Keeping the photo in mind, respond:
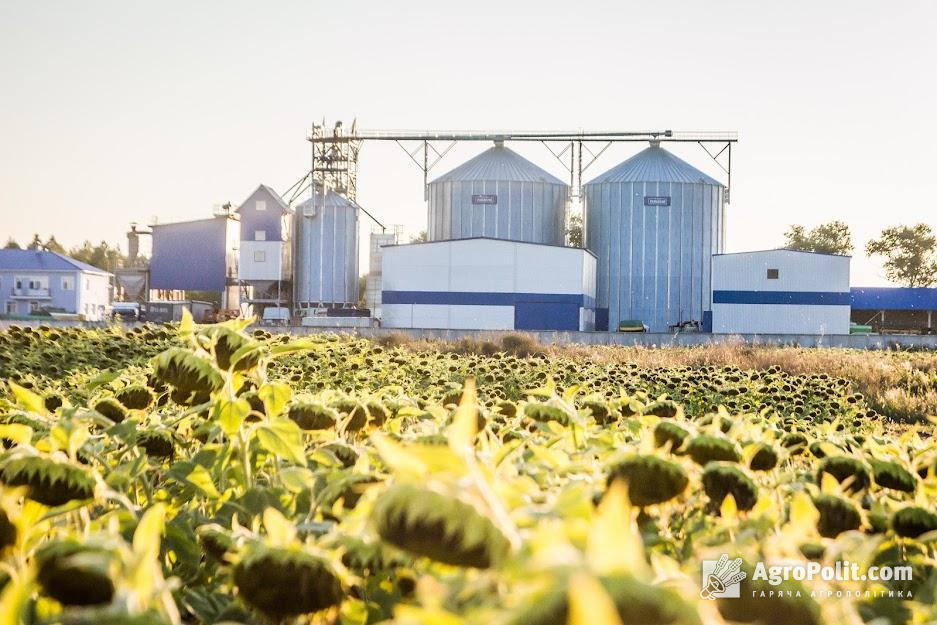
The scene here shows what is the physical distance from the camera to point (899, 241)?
66438 millimetres

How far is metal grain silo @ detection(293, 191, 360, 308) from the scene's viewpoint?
3634 centimetres

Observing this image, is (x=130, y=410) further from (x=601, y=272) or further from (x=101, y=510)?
(x=601, y=272)

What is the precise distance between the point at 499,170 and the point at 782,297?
11.1m

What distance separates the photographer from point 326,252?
3638cm

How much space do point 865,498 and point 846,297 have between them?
35.6m

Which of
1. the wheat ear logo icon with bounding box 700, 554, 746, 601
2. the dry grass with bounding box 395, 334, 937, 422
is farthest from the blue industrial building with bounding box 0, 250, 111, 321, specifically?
the wheat ear logo icon with bounding box 700, 554, 746, 601

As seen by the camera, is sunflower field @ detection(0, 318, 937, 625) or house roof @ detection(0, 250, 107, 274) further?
house roof @ detection(0, 250, 107, 274)

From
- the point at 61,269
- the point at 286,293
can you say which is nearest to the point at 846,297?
the point at 286,293

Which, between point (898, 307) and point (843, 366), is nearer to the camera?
point (843, 366)

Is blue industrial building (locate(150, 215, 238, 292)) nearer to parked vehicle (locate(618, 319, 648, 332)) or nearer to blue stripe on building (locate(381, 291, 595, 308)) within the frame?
blue stripe on building (locate(381, 291, 595, 308))

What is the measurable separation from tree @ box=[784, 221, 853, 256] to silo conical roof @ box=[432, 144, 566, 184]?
36631 mm

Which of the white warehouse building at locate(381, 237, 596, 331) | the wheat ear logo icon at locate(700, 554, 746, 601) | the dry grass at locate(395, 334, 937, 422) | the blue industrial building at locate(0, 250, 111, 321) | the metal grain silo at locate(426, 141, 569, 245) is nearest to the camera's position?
the wheat ear logo icon at locate(700, 554, 746, 601)

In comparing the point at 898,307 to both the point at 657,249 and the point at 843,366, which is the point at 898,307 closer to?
the point at 657,249

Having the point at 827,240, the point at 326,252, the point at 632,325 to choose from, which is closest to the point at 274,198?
the point at 326,252
